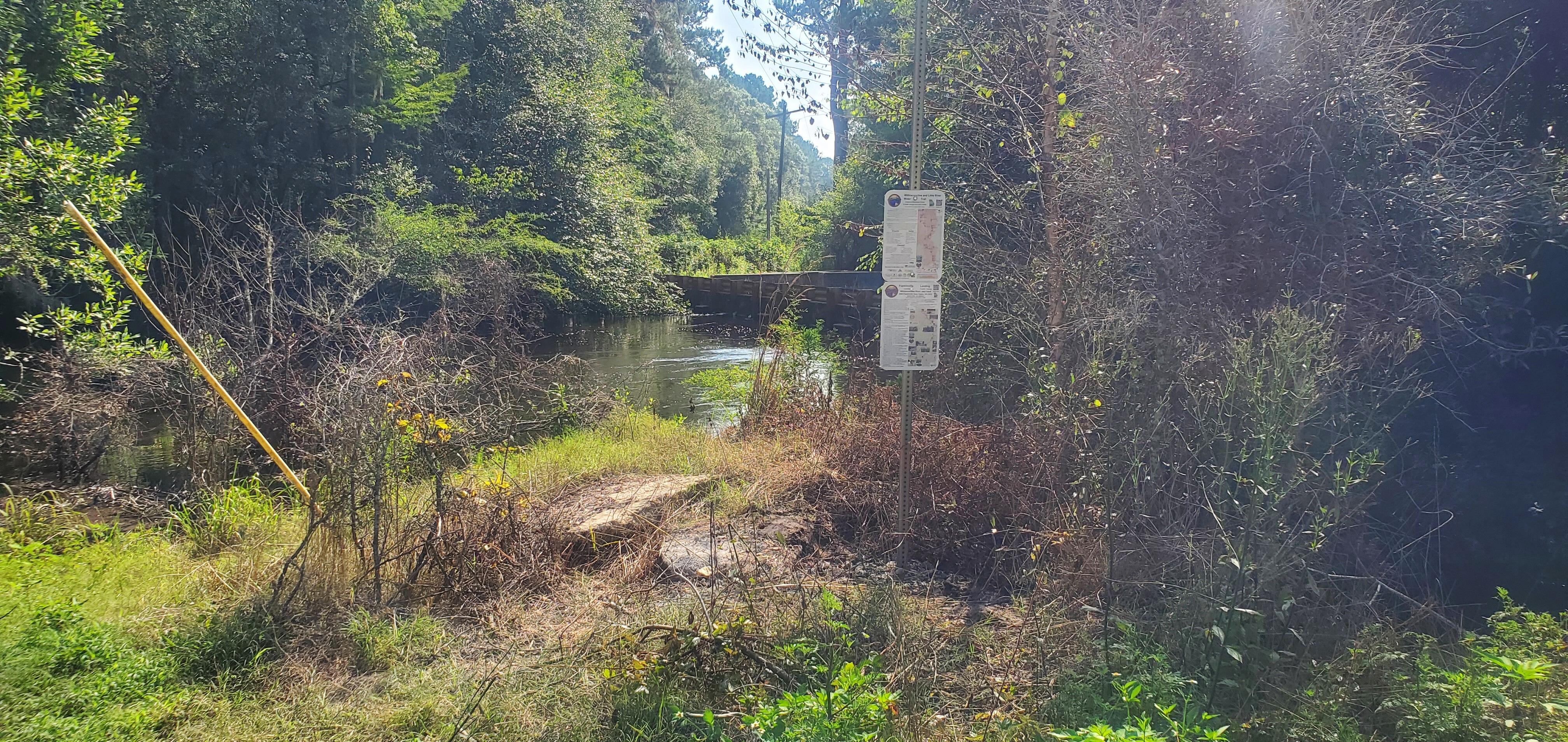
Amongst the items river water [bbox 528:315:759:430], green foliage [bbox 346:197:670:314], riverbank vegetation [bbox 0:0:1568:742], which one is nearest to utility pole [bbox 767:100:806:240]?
river water [bbox 528:315:759:430]

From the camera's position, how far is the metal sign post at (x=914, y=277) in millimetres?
4844

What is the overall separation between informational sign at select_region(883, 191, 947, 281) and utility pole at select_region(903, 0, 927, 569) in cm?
12

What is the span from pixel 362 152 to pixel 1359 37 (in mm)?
20671

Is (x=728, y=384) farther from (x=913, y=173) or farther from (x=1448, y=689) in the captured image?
(x=1448, y=689)

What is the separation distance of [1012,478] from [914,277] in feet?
4.42

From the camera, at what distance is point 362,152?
20266 mm

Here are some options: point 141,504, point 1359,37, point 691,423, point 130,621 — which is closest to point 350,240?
point 691,423

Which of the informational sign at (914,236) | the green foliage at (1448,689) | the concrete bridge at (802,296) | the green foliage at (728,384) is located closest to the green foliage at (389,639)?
the informational sign at (914,236)

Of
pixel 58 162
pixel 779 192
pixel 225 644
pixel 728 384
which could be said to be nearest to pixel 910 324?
pixel 225 644

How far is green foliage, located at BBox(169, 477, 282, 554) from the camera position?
17.7ft

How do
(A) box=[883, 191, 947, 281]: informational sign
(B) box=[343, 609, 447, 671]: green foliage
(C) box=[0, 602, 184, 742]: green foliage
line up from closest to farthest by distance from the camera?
(C) box=[0, 602, 184, 742]: green foliage
(B) box=[343, 609, 447, 671]: green foliage
(A) box=[883, 191, 947, 281]: informational sign

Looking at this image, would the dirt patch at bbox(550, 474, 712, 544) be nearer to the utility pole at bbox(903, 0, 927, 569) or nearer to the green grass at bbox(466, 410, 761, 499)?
the green grass at bbox(466, 410, 761, 499)

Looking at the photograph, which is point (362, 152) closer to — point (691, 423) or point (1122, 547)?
point (691, 423)

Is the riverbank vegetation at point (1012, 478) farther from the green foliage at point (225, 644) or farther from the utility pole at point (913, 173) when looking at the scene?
the utility pole at point (913, 173)
